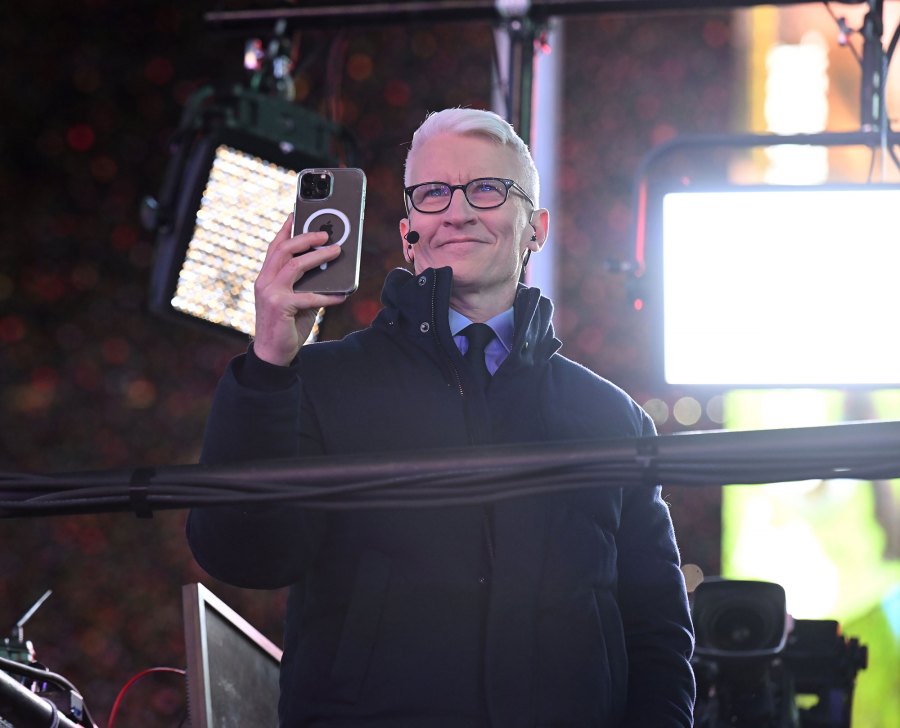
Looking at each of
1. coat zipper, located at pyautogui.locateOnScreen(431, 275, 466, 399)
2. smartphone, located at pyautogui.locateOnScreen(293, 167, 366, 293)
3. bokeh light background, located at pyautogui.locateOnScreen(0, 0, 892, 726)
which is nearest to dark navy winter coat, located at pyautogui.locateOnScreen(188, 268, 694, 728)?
coat zipper, located at pyautogui.locateOnScreen(431, 275, 466, 399)

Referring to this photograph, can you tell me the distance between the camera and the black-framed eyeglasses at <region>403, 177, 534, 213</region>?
1.54m

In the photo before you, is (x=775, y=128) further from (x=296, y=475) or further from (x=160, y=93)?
(x=296, y=475)

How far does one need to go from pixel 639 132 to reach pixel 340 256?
3213 millimetres

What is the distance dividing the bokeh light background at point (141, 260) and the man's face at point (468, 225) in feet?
6.55

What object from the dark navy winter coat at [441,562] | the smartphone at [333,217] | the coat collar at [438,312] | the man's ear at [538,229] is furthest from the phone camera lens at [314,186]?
the man's ear at [538,229]

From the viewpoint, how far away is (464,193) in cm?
155

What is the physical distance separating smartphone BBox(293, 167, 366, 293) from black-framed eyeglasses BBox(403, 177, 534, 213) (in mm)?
480

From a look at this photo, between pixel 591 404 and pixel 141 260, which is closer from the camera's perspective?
pixel 591 404

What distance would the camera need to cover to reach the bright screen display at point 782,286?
2.55 meters

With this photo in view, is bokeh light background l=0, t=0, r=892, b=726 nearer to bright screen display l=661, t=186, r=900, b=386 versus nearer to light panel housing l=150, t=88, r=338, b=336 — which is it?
light panel housing l=150, t=88, r=338, b=336

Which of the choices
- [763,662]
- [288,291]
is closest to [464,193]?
[288,291]

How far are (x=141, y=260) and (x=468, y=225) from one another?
2463 millimetres

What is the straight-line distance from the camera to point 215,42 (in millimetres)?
3912

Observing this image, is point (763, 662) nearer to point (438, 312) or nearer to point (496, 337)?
point (496, 337)
